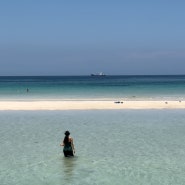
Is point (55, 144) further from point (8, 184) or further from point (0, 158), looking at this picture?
point (8, 184)

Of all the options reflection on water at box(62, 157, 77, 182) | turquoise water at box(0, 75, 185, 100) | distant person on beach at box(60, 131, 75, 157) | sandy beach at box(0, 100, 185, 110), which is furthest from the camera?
turquoise water at box(0, 75, 185, 100)

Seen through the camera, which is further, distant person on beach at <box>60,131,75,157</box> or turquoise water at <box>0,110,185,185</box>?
distant person on beach at <box>60,131,75,157</box>

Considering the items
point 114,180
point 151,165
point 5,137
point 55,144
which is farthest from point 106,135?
point 114,180

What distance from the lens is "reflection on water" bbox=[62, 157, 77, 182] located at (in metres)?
14.1

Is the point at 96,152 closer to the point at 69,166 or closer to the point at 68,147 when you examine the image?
the point at 68,147

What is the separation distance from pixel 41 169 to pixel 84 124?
12243 mm

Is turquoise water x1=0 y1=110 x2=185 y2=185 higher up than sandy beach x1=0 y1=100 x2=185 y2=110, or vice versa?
sandy beach x1=0 y1=100 x2=185 y2=110

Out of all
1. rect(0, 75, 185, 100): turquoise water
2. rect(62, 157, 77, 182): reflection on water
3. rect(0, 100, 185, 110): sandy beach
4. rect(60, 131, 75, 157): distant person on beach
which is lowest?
rect(62, 157, 77, 182): reflection on water

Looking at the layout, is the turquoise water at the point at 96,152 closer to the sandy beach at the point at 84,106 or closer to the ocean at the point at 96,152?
the ocean at the point at 96,152

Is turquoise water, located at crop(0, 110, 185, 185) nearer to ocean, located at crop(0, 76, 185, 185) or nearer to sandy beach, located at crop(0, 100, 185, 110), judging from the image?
ocean, located at crop(0, 76, 185, 185)

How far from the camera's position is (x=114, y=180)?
13641 millimetres

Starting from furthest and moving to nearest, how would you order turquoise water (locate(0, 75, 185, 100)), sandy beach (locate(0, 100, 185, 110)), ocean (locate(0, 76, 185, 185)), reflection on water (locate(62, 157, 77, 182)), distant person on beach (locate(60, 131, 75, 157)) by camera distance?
turquoise water (locate(0, 75, 185, 100)) → sandy beach (locate(0, 100, 185, 110)) → distant person on beach (locate(60, 131, 75, 157)) → reflection on water (locate(62, 157, 77, 182)) → ocean (locate(0, 76, 185, 185))

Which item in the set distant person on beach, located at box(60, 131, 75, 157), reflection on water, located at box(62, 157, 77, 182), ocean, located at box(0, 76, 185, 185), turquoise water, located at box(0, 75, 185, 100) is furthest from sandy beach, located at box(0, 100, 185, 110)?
reflection on water, located at box(62, 157, 77, 182)

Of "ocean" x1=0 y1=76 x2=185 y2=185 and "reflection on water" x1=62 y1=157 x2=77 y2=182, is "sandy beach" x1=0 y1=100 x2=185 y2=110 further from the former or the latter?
"reflection on water" x1=62 y1=157 x2=77 y2=182
